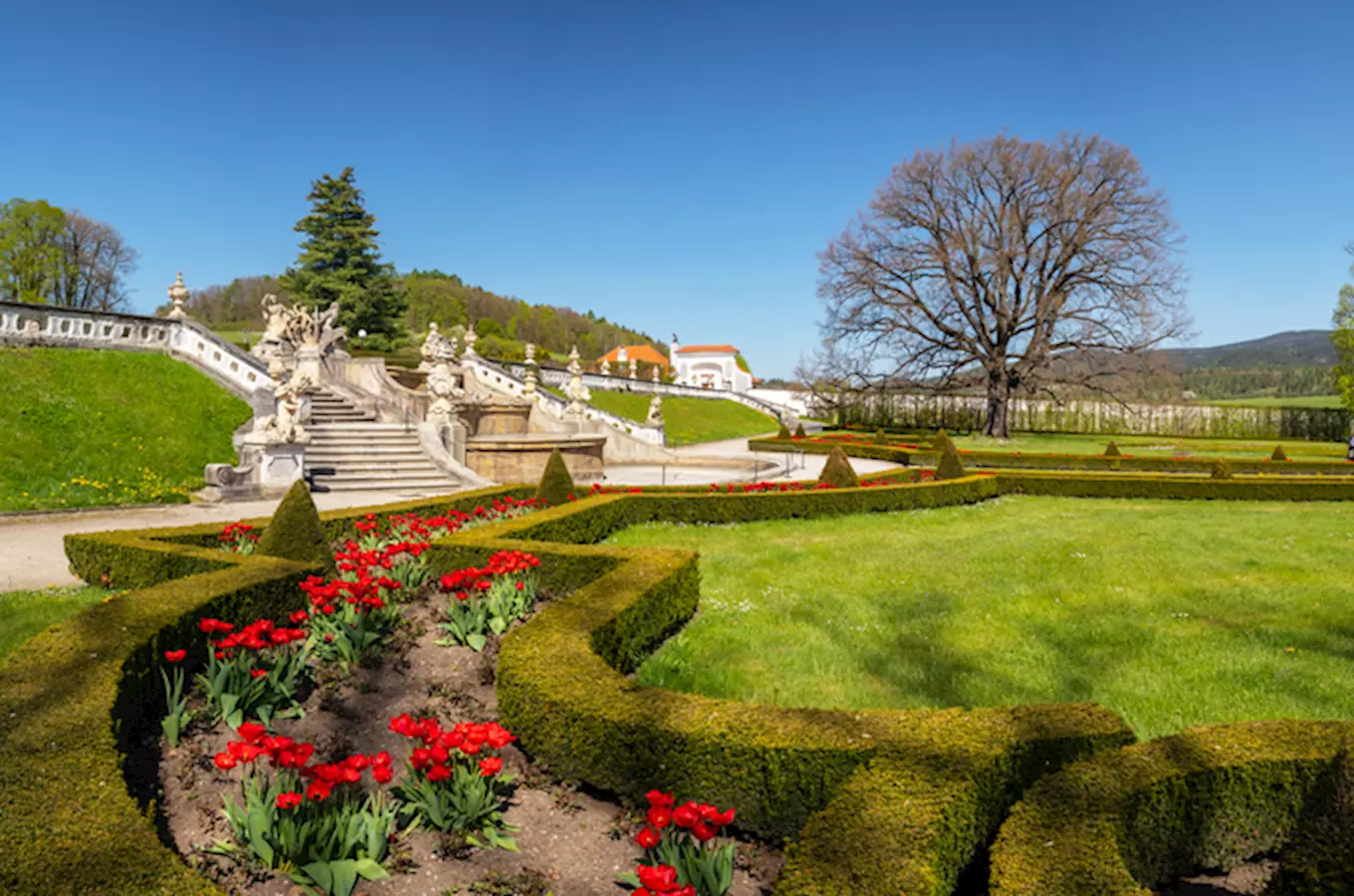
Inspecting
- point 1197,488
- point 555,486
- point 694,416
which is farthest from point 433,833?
point 694,416

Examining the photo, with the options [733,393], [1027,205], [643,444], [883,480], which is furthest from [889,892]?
[733,393]

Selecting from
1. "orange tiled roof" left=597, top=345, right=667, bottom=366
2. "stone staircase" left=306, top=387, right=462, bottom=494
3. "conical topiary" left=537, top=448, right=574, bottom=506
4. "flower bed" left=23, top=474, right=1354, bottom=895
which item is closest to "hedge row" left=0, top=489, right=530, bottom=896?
"flower bed" left=23, top=474, right=1354, bottom=895

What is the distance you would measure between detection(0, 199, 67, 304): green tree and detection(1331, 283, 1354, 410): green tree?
82.3m

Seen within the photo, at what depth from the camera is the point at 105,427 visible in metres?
16.3

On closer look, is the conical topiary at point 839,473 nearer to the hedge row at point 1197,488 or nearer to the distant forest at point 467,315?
the hedge row at point 1197,488

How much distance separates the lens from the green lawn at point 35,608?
6.10 metres

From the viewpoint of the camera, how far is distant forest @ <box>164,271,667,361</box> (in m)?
87.1

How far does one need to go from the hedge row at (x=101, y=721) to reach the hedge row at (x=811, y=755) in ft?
6.43

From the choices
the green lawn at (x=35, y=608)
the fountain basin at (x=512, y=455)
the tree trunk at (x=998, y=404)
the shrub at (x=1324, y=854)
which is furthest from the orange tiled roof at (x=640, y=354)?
the shrub at (x=1324, y=854)

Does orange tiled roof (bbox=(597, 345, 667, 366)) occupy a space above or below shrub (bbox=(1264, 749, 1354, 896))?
above

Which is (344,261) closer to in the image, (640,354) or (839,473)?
(839,473)

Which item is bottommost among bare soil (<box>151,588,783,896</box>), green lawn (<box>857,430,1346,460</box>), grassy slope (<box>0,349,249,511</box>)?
bare soil (<box>151,588,783,896</box>)

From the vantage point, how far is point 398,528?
9578mm

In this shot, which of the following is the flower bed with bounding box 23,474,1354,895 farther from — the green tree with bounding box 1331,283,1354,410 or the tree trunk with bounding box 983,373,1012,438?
the green tree with bounding box 1331,283,1354,410
